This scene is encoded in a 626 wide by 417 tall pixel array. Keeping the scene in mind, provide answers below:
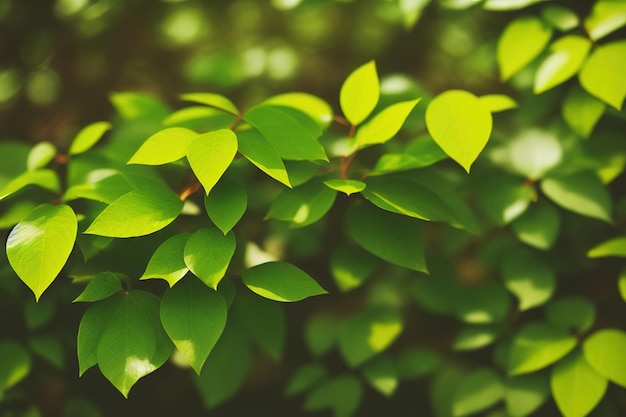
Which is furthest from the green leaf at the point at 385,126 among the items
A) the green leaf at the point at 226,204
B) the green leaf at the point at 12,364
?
the green leaf at the point at 12,364

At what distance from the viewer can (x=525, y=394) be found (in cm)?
95

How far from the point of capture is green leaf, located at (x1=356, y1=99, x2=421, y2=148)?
2.65ft

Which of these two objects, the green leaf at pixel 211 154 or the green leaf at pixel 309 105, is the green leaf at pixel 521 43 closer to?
the green leaf at pixel 309 105

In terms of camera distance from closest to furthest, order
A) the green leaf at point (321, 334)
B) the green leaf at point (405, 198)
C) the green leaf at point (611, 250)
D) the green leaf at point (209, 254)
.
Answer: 1. the green leaf at point (209, 254)
2. the green leaf at point (405, 198)
3. the green leaf at point (611, 250)
4. the green leaf at point (321, 334)

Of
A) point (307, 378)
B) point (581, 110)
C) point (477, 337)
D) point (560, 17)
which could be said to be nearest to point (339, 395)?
point (307, 378)

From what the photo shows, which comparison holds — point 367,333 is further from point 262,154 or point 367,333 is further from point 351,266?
point 262,154

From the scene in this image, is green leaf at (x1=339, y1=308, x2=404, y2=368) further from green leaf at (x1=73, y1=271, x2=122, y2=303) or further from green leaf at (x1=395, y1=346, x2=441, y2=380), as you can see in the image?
green leaf at (x1=73, y1=271, x2=122, y2=303)

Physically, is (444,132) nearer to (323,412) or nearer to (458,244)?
(458,244)

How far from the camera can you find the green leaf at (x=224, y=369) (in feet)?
3.30

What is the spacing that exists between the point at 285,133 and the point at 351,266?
313 mm

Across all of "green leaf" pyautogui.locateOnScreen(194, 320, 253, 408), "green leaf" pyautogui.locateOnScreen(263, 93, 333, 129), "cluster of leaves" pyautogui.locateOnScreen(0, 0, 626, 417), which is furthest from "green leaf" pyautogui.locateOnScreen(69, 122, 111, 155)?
"green leaf" pyautogui.locateOnScreen(194, 320, 253, 408)

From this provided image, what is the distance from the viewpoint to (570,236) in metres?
1.09

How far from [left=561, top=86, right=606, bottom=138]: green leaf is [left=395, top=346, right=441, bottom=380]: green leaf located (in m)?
Answer: 0.53

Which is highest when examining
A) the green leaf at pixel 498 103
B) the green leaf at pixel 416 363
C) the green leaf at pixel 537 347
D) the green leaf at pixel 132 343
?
the green leaf at pixel 498 103
